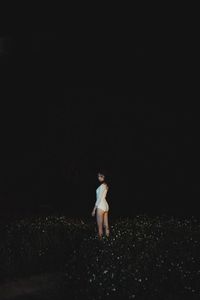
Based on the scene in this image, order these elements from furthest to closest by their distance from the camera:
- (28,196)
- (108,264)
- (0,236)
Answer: (28,196) < (0,236) < (108,264)

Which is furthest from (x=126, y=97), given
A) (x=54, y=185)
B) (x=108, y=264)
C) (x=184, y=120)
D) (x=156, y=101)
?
(x=108, y=264)

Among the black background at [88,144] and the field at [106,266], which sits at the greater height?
the black background at [88,144]

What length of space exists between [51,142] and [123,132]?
242 centimetres

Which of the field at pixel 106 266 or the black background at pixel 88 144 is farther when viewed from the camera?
the black background at pixel 88 144

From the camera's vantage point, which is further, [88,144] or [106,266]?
[88,144]

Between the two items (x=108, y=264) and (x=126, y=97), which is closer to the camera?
(x=108, y=264)

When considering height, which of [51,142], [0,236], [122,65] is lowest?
[0,236]

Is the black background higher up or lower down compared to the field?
higher up

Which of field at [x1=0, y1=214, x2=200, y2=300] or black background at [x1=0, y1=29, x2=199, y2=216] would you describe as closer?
field at [x1=0, y1=214, x2=200, y2=300]

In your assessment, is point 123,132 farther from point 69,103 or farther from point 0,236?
point 0,236

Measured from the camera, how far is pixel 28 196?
666 inches

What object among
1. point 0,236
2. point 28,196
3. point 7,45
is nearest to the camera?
point 0,236

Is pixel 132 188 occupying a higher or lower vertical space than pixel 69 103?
lower

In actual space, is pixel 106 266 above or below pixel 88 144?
below
